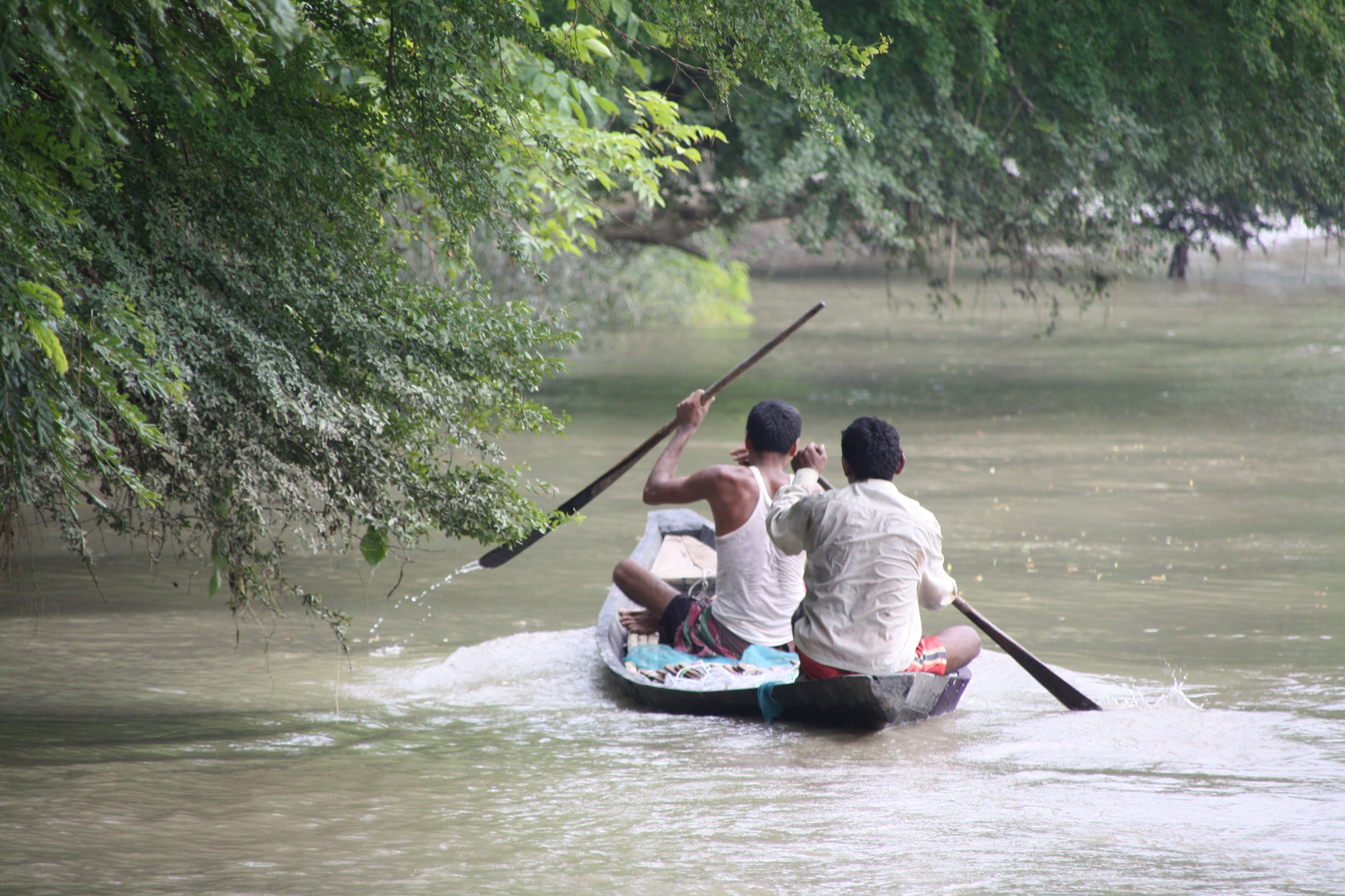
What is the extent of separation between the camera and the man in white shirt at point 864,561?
197 inches

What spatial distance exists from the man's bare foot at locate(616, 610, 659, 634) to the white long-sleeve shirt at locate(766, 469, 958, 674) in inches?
59.7

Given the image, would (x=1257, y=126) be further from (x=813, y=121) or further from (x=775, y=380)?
(x=813, y=121)

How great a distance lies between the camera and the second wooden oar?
569 cm

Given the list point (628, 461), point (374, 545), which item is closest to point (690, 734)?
point (374, 545)

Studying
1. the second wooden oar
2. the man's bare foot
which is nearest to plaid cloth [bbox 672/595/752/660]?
the man's bare foot

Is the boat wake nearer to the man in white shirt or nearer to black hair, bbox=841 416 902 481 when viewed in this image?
the man in white shirt

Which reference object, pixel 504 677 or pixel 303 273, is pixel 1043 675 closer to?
pixel 504 677

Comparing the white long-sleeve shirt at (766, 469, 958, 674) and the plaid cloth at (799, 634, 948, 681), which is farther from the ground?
the white long-sleeve shirt at (766, 469, 958, 674)

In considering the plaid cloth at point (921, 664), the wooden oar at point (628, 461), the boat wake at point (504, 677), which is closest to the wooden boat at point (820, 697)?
the plaid cloth at point (921, 664)

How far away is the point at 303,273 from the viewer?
4906mm

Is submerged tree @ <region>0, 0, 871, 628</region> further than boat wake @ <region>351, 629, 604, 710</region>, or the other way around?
boat wake @ <region>351, 629, 604, 710</region>

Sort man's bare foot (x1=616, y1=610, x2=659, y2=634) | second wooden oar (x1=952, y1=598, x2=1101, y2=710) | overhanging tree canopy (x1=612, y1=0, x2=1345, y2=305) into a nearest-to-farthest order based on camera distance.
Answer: second wooden oar (x1=952, y1=598, x2=1101, y2=710) < man's bare foot (x1=616, y1=610, x2=659, y2=634) < overhanging tree canopy (x1=612, y1=0, x2=1345, y2=305)

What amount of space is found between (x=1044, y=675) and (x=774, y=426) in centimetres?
157

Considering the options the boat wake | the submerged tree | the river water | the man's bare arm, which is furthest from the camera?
the boat wake
